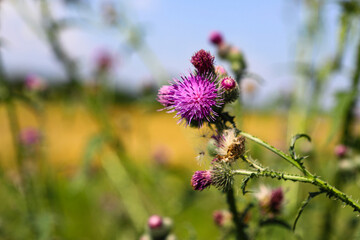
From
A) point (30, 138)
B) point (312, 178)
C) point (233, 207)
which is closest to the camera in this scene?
point (312, 178)

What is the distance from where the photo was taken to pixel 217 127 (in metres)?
1.10

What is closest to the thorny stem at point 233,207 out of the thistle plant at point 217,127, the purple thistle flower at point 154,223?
the thistle plant at point 217,127

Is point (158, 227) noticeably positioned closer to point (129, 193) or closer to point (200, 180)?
point (200, 180)

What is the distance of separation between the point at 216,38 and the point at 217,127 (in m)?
0.97

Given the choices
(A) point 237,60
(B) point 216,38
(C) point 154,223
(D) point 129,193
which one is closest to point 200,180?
(C) point 154,223

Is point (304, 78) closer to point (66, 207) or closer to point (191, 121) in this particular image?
point (191, 121)

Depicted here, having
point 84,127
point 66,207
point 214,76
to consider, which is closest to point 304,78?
point 214,76

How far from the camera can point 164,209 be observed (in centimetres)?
266

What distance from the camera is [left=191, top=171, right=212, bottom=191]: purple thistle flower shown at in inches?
38.8

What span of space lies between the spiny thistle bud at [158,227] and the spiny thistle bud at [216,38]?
0.97 m

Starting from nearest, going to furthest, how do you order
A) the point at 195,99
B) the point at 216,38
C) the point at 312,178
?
the point at 312,178
the point at 195,99
the point at 216,38

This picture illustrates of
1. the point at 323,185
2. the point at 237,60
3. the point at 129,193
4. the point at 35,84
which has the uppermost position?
the point at 35,84

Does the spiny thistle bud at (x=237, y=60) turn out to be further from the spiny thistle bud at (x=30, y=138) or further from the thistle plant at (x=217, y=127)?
the spiny thistle bud at (x=30, y=138)

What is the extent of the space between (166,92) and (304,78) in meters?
1.60
